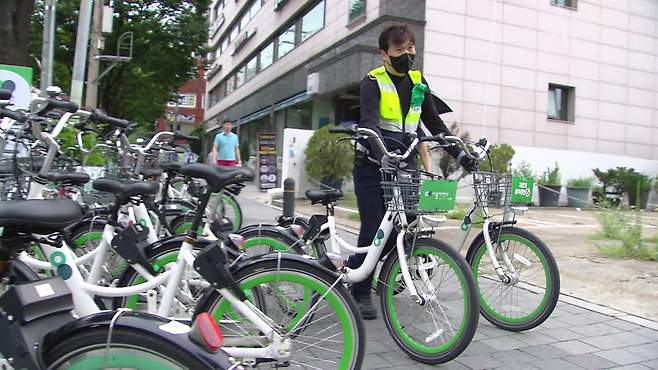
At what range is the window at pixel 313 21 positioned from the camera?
21.2 metres

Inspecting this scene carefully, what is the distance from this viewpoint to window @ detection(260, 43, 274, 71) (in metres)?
28.8

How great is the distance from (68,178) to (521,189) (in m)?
2.98

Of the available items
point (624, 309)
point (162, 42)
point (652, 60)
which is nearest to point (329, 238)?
point (624, 309)

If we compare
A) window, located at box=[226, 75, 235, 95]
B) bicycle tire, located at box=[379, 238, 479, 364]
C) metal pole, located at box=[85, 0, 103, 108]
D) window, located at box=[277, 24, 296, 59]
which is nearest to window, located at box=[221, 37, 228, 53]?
window, located at box=[226, 75, 235, 95]

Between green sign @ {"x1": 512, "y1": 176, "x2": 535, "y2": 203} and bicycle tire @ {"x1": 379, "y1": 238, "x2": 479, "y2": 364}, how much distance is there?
744mm

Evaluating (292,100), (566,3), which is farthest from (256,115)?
(566,3)

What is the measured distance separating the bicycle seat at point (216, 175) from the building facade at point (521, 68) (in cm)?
1373

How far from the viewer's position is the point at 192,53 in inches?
878

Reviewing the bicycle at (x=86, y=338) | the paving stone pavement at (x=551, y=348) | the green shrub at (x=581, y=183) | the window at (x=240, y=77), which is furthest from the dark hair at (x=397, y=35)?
the window at (x=240, y=77)

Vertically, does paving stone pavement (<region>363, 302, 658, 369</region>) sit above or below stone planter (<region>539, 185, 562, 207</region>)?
below

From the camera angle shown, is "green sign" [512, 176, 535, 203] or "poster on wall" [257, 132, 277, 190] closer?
"green sign" [512, 176, 535, 203]

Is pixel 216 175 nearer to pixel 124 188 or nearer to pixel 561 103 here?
pixel 124 188

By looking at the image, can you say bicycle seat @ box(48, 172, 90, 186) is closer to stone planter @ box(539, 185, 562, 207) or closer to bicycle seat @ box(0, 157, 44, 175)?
bicycle seat @ box(0, 157, 44, 175)

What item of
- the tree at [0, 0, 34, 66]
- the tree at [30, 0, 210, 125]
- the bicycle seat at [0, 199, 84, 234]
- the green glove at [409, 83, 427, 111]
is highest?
the tree at [30, 0, 210, 125]
